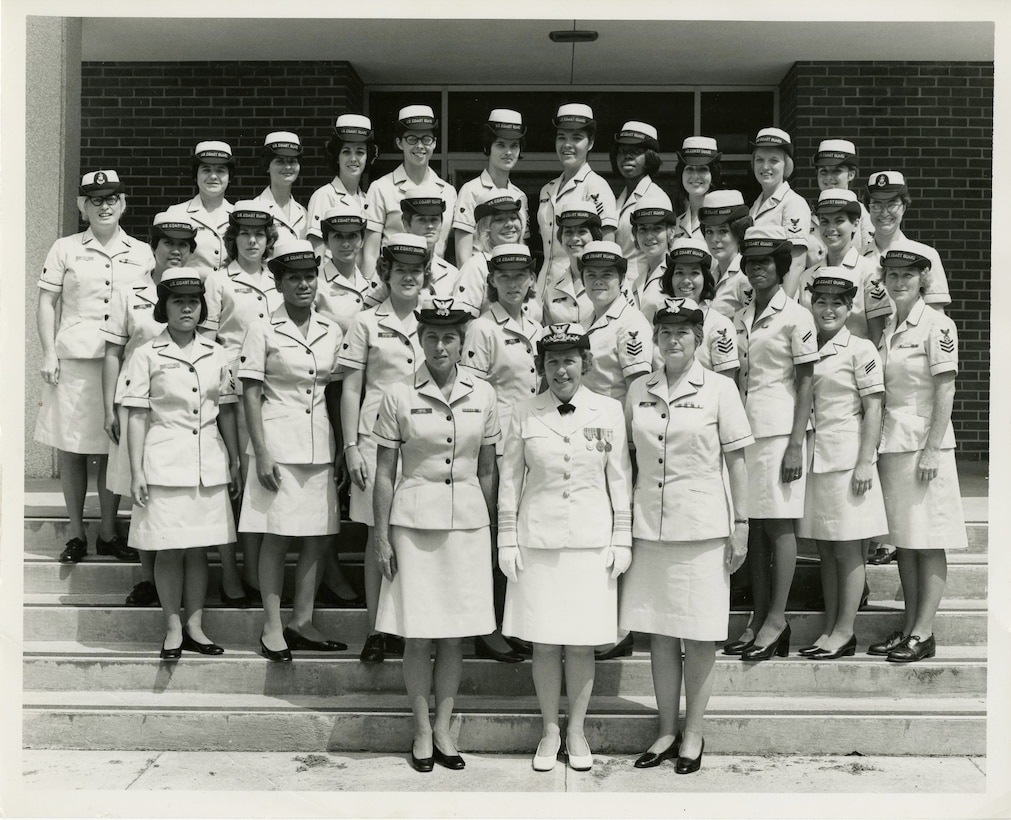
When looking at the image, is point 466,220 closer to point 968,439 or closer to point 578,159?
point 578,159

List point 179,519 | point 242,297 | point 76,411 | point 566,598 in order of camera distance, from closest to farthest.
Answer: point 566,598
point 179,519
point 242,297
point 76,411

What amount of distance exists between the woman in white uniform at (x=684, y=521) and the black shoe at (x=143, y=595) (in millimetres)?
2483

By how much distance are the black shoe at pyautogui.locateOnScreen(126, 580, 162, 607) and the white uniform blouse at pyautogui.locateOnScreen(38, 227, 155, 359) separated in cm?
133

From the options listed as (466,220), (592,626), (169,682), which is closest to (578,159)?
(466,220)

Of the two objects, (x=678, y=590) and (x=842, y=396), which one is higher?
(x=842, y=396)

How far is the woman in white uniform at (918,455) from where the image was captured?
5.77 meters

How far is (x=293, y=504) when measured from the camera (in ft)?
18.7

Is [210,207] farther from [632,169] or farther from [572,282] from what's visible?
[632,169]

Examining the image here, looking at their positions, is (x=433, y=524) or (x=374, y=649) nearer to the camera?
(x=433, y=524)

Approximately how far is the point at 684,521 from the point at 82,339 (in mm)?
3530

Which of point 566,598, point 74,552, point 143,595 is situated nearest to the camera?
point 566,598

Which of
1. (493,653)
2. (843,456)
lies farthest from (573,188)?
(493,653)

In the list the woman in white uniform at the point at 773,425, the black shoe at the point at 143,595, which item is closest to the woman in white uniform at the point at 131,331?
the black shoe at the point at 143,595

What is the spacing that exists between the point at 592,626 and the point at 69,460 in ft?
10.3
